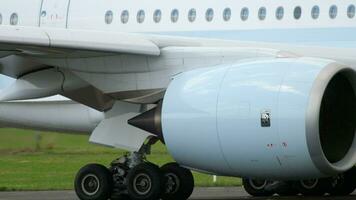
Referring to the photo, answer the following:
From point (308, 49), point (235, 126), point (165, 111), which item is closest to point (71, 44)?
point (165, 111)

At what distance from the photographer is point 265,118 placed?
12180 millimetres

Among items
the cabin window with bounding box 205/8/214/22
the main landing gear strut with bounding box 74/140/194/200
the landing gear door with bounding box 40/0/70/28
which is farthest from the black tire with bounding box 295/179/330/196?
the landing gear door with bounding box 40/0/70/28

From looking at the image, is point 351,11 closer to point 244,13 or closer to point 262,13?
point 262,13

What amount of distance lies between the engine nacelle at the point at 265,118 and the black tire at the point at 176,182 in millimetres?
1456

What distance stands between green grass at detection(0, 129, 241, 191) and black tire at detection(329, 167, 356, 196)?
14.0ft

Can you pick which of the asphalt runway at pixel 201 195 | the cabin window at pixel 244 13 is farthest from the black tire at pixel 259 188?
the cabin window at pixel 244 13

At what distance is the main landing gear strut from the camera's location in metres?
13.9

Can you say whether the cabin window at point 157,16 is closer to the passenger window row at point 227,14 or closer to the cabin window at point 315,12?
the passenger window row at point 227,14

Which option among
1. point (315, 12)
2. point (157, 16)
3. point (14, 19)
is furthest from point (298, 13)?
point (14, 19)

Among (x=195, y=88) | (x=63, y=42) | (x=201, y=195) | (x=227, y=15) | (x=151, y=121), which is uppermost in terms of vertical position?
(x=227, y=15)

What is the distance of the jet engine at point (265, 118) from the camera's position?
476 inches

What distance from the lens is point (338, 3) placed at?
602 inches

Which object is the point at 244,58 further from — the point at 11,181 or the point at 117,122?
the point at 11,181

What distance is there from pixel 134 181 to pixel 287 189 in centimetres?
318
